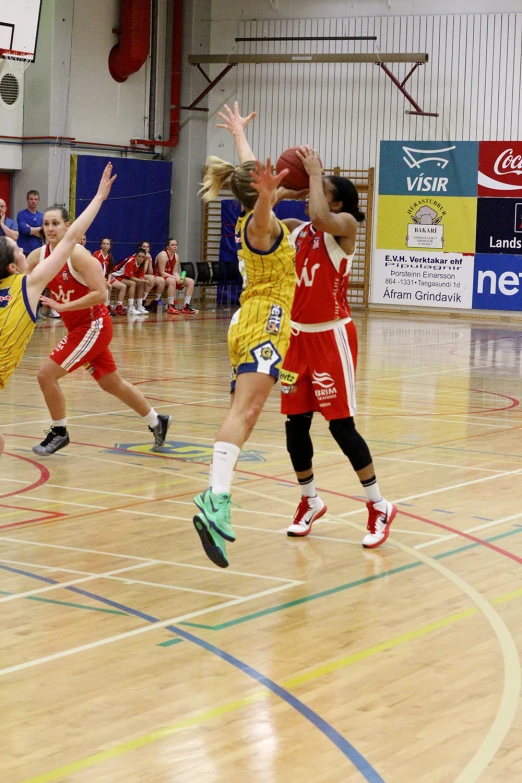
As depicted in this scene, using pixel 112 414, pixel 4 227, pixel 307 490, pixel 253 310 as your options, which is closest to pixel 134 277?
pixel 4 227

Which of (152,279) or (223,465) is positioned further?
(152,279)

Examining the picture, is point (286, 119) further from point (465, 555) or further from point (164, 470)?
point (465, 555)

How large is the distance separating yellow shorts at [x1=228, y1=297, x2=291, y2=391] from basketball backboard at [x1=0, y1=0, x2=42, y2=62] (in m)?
14.2

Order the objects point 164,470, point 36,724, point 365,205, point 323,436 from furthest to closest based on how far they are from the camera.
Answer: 1. point 365,205
2. point 323,436
3. point 164,470
4. point 36,724

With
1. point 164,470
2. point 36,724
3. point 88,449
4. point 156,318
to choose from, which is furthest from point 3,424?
point 156,318

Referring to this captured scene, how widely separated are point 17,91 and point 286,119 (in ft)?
19.5

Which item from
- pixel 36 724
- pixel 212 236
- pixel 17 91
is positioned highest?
pixel 17 91

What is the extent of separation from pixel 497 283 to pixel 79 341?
16584mm

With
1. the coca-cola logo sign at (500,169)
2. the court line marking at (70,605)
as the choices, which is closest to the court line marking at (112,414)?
the court line marking at (70,605)

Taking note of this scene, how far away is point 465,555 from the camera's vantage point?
210 inches

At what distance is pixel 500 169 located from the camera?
22.7 m

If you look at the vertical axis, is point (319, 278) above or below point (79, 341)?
above

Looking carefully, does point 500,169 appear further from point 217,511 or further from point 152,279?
point 217,511

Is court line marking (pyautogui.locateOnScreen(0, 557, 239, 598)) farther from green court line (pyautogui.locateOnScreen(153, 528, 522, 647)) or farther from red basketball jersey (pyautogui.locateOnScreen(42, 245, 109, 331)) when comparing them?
red basketball jersey (pyautogui.locateOnScreen(42, 245, 109, 331))
